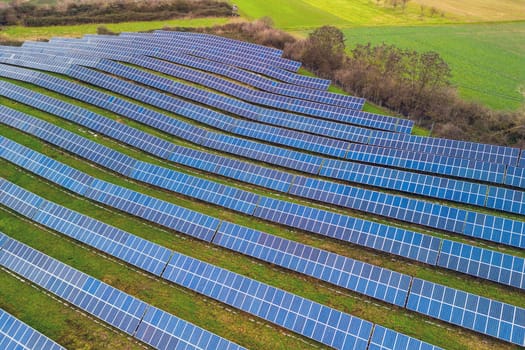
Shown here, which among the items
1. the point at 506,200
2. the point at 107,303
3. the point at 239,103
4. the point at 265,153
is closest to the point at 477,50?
the point at 239,103

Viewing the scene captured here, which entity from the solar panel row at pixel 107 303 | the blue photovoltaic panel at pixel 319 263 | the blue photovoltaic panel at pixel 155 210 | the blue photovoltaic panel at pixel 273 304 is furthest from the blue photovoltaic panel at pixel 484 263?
the blue photovoltaic panel at pixel 155 210

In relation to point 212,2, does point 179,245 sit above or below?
below

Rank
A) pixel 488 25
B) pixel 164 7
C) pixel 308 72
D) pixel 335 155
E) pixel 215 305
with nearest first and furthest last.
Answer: pixel 215 305 < pixel 335 155 < pixel 308 72 < pixel 488 25 < pixel 164 7

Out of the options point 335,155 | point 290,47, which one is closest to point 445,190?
point 335,155

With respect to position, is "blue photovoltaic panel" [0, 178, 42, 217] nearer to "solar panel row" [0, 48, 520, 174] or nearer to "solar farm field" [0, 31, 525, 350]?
"solar farm field" [0, 31, 525, 350]

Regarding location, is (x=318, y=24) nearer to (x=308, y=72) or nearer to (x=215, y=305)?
(x=308, y=72)

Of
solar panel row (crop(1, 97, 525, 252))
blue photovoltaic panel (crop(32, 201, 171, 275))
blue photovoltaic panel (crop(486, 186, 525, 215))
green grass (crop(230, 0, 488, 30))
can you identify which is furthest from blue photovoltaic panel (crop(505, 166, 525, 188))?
green grass (crop(230, 0, 488, 30))

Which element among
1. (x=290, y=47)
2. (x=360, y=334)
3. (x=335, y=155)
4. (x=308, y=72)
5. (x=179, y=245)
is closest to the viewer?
(x=360, y=334)
